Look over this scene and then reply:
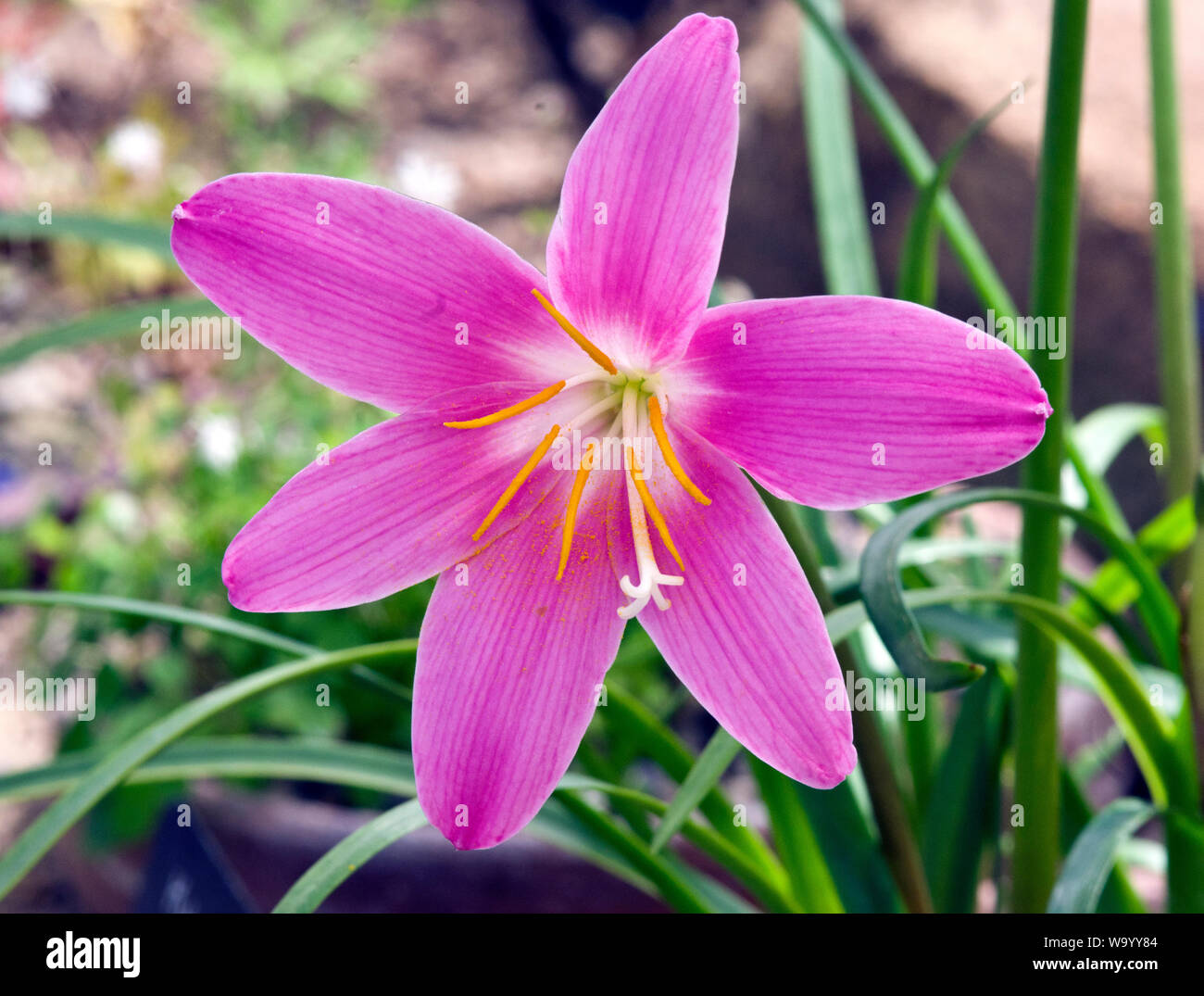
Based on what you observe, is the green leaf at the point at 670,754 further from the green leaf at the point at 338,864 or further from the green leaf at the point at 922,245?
the green leaf at the point at 922,245

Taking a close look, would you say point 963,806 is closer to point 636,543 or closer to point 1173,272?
point 636,543

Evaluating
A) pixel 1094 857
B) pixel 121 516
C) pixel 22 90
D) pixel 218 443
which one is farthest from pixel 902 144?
pixel 22 90

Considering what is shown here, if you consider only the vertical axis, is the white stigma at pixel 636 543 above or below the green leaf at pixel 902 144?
below

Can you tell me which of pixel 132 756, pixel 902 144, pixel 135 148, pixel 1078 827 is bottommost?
pixel 1078 827

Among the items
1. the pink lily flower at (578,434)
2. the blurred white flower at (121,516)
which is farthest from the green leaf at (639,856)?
the blurred white flower at (121,516)

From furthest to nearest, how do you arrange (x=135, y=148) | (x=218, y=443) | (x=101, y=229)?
(x=135, y=148) < (x=218, y=443) < (x=101, y=229)

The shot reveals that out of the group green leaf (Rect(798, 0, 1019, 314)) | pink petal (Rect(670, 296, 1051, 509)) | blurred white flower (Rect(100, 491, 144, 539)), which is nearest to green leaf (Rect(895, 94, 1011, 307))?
green leaf (Rect(798, 0, 1019, 314))

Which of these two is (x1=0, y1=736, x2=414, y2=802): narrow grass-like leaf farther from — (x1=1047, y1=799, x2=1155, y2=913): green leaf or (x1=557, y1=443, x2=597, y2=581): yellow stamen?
(x1=1047, y1=799, x2=1155, y2=913): green leaf
